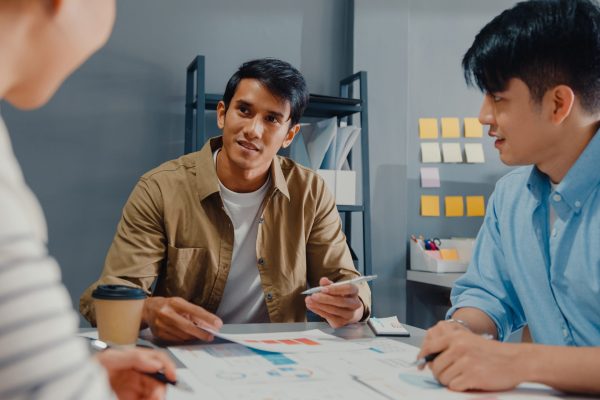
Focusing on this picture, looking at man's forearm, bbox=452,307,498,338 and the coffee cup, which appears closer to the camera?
the coffee cup

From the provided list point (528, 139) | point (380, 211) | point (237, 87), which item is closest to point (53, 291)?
point (528, 139)

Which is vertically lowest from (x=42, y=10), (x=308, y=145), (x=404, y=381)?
(x=404, y=381)

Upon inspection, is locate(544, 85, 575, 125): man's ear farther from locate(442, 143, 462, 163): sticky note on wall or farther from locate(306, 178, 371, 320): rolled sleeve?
locate(442, 143, 462, 163): sticky note on wall

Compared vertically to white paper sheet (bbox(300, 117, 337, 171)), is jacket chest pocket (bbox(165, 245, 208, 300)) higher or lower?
lower

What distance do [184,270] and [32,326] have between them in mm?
1331

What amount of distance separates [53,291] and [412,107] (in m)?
2.77

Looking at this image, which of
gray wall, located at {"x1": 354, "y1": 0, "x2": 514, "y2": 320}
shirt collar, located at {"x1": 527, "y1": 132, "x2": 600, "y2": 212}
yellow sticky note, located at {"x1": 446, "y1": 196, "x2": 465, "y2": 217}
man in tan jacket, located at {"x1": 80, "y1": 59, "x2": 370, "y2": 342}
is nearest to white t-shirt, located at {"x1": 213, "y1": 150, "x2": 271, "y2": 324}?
man in tan jacket, located at {"x1": 80, "y1": 59, "x2": 370, "y2": 342}

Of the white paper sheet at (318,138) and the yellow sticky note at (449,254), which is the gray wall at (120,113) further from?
the yellow sticky note at (449,254)

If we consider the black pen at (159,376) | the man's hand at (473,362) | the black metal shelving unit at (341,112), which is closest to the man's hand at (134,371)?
the black pen at (159,376)

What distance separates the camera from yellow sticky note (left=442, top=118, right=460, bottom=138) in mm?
2959

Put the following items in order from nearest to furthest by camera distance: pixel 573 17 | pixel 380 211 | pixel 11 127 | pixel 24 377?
pixel 24 377 < pixel 573 17 < pixel 11 127 < pixel 380 211

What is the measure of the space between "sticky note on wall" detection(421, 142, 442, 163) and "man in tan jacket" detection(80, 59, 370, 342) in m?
1.15

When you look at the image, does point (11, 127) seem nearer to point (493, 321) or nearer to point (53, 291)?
point (493, 321)

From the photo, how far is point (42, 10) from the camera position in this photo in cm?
39
